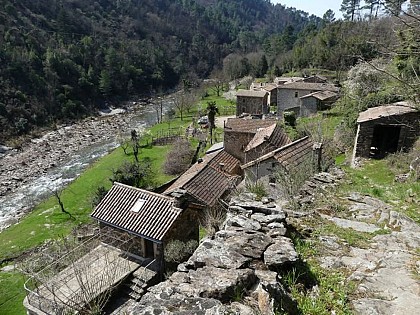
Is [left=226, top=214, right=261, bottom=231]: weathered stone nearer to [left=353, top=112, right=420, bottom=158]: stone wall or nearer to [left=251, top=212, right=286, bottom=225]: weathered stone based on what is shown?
[left=251, top=212, right=286, bottom=225]: weathered stone

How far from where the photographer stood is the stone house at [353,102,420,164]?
17594mm

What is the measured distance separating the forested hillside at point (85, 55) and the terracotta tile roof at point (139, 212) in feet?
133

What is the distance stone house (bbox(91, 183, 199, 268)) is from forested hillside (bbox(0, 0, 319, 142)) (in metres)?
40.8

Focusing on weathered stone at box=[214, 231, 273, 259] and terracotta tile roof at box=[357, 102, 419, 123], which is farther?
terracotta tile roof at box=[357, 102, 419, 123]

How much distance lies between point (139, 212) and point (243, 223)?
10.8 meters

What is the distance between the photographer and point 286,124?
35594 millimetres

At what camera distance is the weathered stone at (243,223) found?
7234 millimetres

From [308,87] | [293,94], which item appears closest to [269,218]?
[308,87]

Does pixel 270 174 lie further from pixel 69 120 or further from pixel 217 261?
pixel 69 120

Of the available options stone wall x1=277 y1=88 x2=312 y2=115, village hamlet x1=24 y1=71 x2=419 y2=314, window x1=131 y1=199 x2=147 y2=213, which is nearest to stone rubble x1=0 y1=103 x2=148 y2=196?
stone wall x1=277 y1=88 x2=312 y2=115

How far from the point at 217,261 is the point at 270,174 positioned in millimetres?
14909

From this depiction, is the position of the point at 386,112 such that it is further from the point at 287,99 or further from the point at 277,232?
the point at 287,99

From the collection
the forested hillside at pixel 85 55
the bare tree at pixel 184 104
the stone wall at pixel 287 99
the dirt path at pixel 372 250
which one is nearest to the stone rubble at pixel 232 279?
the dirt path at pixel 372 250

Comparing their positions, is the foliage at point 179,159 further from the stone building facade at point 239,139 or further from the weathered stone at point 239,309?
the weathered stone at point 239,309
